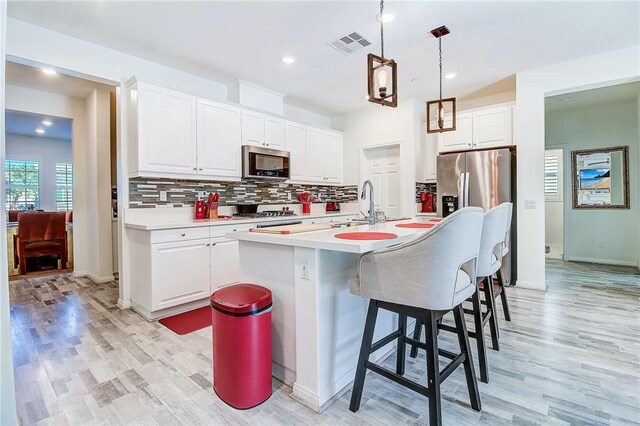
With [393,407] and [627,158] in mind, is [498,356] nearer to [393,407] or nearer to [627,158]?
[393,407]

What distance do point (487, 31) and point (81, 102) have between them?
535 centimetres

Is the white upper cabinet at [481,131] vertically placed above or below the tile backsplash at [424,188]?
above

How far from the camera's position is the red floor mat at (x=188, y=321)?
2.77 m

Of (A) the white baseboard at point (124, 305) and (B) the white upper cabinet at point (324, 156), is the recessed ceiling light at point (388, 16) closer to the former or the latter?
(B) the white upper cabinet at point (324, 156)

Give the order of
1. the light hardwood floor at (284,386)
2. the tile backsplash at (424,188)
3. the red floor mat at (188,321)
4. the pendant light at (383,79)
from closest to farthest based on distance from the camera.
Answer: the light hardwood floor at (284,386)
the pendant light at (383,79)
the red floor mat at (188,321)
the tile backsplash at (424,188)

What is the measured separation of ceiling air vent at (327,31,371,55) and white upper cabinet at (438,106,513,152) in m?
1.98

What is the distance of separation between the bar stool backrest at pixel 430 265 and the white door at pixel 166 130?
8.64 ft

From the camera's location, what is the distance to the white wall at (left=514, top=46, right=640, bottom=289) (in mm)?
3713

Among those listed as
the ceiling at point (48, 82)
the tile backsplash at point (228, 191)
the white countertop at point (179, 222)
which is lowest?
the white countertop at point (179, 222)

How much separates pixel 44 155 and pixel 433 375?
421 inches

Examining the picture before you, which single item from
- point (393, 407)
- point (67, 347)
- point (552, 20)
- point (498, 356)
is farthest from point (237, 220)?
point (552, 20)

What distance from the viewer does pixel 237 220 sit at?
3.56 m

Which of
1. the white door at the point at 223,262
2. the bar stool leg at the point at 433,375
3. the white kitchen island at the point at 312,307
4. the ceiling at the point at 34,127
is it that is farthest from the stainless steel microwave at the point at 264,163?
the ceiling at the point at 34,127

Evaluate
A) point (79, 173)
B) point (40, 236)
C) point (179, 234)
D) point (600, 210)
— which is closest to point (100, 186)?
point (79, 173)
